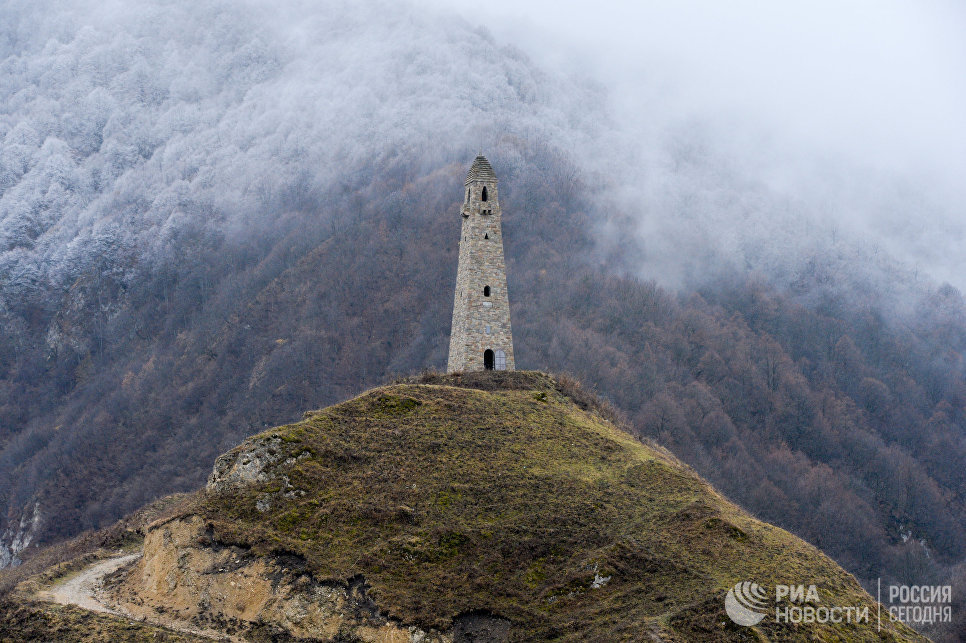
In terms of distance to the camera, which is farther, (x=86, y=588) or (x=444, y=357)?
(x=444, y=357)

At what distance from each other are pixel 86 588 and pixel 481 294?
18.9 metres

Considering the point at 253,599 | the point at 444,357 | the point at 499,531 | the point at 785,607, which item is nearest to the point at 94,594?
the point at 253,599

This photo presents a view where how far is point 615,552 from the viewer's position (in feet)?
56.1

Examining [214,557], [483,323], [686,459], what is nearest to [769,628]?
[214,557]

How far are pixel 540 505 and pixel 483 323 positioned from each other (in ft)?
45.6

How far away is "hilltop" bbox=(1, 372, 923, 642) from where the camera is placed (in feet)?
51.5

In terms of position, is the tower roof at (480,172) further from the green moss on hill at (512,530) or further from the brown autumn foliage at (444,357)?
the brown autumn foliage at (444,357)

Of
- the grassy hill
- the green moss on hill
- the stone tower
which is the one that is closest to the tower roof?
the stone tower

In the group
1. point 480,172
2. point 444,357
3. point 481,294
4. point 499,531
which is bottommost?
point 444,357

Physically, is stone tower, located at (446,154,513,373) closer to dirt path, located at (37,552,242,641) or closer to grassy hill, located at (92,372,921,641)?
grassy hill, located at (92,372,921,641)

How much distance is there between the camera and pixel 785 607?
1520cm

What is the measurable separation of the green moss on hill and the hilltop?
5 centimetres

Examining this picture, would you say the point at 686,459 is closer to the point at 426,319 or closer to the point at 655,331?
the point at 655,331

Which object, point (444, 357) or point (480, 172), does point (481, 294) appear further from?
point (444, 357)
